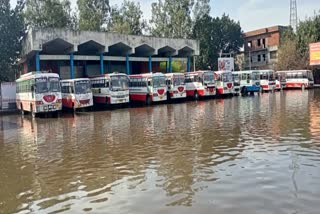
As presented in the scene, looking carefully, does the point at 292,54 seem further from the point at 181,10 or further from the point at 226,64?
the point at 181,10

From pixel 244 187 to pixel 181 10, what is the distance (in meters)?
49.3

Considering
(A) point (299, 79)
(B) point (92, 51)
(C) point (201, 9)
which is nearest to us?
(B) point (92, 51)

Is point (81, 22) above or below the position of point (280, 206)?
above

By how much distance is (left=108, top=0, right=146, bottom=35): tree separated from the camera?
53781mm

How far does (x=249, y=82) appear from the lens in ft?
129

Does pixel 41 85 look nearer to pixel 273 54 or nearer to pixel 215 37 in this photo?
pixel 215 37

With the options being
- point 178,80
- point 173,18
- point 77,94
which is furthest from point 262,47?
point 77,94

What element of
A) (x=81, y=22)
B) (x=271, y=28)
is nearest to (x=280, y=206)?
(x=81, y=22)

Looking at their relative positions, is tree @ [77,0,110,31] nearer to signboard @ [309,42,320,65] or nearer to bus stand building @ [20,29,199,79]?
bus stand building @ [20,29,199,79]

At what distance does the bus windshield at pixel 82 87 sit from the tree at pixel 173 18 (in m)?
30.3

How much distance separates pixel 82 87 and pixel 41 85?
142 inches

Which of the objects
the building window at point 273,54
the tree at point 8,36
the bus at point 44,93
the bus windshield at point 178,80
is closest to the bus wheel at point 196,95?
the bus windshield at point 178,80

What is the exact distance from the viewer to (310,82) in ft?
145

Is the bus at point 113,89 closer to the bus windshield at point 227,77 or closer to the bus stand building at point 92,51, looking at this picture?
the bus stand building at point 92,51
